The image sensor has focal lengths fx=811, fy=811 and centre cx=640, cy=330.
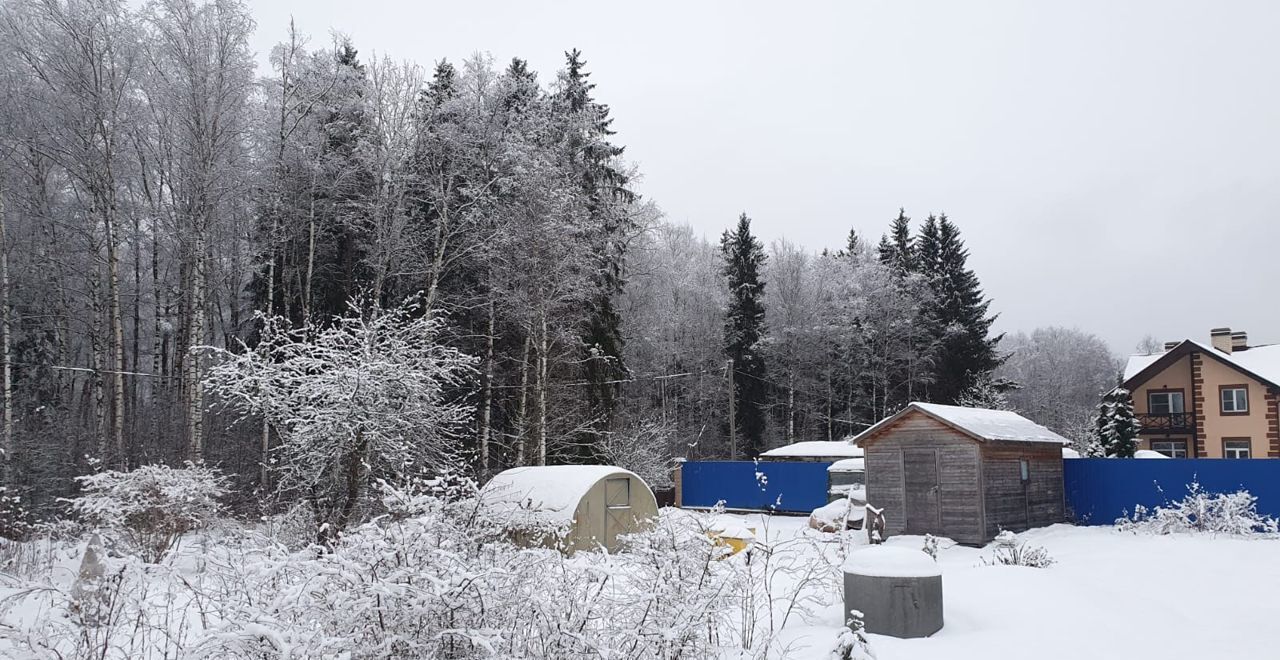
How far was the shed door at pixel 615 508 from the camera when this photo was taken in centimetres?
1409

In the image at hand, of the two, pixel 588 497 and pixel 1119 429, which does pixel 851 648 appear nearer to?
pixel 588 497

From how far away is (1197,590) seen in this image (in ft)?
33.9

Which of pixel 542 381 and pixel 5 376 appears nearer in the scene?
pixel 5 376

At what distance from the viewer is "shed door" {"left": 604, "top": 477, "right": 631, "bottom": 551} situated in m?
14.1

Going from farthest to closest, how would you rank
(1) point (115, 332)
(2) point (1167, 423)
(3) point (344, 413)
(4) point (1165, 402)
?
(4) point (1165, 402) < (2) point (1167, 423) < (1) point (115, 332) < (3) point (344, 413)

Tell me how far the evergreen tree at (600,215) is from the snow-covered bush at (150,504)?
11544mm

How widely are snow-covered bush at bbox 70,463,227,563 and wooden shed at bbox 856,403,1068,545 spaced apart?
41.0 feet

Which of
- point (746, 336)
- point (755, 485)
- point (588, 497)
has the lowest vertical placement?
A: point (755, 485)

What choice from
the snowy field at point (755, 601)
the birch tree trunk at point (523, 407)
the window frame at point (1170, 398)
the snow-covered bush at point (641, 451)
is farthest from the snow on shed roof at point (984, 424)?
the window frame at point (1170, 398)

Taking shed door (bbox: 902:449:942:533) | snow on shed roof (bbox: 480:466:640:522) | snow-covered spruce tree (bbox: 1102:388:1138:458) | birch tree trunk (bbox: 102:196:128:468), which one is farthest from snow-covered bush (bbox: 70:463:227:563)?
snow-covered spruce tree (bbox: 1102:388:1138:458)

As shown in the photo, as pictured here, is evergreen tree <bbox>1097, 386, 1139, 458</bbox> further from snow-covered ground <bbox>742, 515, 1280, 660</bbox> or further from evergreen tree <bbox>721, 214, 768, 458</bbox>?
snow-covered ground <bbox>742, 515, 1280, 660</bbox>

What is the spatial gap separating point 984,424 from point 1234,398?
1858 cm

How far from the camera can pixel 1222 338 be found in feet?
101

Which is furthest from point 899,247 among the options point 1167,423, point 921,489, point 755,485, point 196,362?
point 196,362
